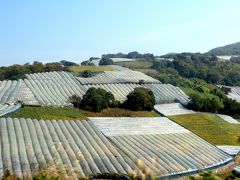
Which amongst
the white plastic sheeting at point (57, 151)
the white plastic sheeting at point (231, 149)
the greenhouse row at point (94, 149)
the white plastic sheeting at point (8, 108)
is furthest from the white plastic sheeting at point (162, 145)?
the white plastic sheeting at point (8, 108)

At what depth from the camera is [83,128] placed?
4075 centimetres

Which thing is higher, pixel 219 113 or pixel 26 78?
pixel 26 78

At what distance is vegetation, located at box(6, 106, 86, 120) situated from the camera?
44.1 m

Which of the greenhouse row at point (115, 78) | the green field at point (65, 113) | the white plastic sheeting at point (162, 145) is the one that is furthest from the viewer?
the greenhouse row at point (115, 78)

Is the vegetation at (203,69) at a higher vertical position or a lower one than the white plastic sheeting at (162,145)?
higher

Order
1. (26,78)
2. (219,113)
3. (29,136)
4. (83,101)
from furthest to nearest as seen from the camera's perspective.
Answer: (26,78), (219,113), (83,101), (29,136)

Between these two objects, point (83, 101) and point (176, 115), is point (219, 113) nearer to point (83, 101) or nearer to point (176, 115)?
point (176, 115)

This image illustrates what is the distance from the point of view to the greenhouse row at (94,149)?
2988 cm

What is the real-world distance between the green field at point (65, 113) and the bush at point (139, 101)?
0.94 metres

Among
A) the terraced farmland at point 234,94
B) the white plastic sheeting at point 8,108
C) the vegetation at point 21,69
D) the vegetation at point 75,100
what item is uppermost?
the vegetation at point 21,69

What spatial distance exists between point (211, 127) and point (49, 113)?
18.7 meters

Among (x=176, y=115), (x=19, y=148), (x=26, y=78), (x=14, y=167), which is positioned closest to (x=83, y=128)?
(x=19, y=148)

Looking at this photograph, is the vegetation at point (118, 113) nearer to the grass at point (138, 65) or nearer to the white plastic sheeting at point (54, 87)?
the white plastic sheeting at point (54, 87)

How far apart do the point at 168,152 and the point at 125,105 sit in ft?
65.6
